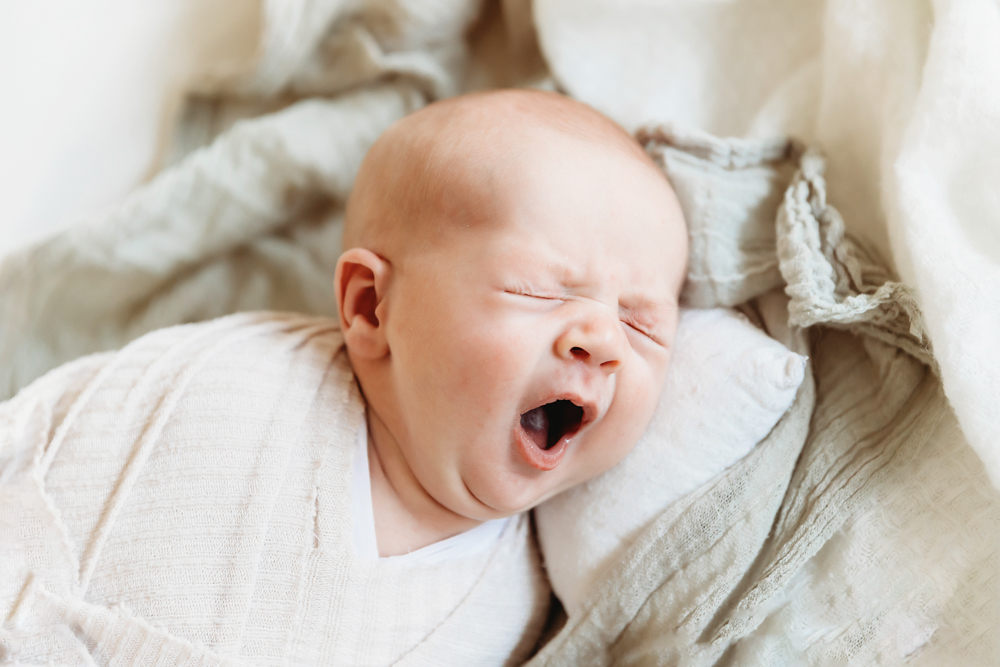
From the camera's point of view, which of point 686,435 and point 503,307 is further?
point 686,435

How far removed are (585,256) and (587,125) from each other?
220mm

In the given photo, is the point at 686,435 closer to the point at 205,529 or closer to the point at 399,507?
the point at 399,507

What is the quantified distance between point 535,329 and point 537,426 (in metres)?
0.15

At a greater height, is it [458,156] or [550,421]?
[458,156]

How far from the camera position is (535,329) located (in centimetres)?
86

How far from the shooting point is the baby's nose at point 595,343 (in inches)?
33.2

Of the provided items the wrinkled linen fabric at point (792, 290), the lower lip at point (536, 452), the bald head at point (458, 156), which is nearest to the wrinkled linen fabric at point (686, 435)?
the wrinkled linen fabric at point (792, 290)

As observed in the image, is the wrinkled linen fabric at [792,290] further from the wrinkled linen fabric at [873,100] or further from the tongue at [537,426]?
the tongue at [537,426]

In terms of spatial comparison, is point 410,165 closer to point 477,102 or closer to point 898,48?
point 477,102

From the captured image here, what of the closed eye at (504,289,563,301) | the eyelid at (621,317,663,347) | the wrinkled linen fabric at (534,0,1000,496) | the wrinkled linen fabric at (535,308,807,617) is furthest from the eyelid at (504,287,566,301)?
the wrinkled linen fabric at (534,0,1000,496)

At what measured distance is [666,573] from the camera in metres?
0.95

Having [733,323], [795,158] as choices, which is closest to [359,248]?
[733,323]

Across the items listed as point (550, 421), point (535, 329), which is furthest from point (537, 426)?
point (535, 329)

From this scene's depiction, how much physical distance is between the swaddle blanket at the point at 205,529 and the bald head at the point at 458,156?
0.22m
